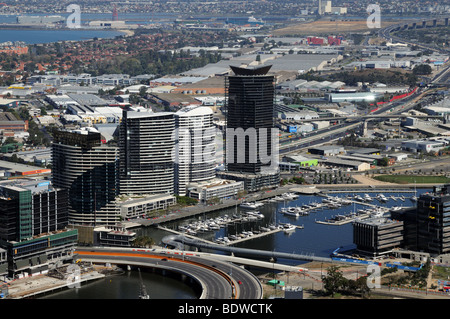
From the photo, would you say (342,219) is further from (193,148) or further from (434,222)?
(193,148)

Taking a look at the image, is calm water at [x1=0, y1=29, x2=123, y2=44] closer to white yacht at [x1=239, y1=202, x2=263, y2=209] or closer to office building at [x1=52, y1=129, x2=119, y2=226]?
white yacht at [x1=239, y1=202, x2=263, y2=209]

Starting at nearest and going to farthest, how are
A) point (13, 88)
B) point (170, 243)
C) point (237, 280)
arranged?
point (237, 280) → point (170, 243) → point (13, 88)

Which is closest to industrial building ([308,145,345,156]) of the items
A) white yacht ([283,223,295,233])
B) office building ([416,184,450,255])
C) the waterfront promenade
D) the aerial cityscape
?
the aerial cityscape

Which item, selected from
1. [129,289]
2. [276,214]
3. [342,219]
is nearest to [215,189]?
[276,214]

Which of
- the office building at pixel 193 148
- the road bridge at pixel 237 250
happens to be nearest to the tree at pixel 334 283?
the road bridge at pixel 237 250


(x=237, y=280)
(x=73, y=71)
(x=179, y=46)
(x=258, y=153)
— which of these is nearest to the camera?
(x=237, y=280)
